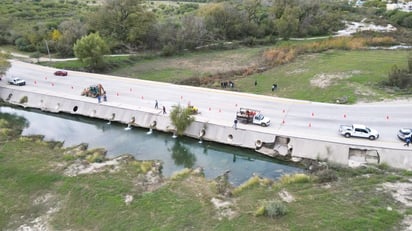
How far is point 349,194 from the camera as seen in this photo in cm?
2744

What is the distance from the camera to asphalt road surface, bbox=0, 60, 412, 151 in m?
37.5

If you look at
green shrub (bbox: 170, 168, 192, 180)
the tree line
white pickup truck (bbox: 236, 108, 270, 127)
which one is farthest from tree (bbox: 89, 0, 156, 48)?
green shrub (bbox: 170, 168, 192, 180)

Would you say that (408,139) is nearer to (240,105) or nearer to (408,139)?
(408,139)

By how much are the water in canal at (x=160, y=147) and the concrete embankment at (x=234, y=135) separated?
905 mm

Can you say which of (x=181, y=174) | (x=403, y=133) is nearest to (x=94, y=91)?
(x=181, y=174)

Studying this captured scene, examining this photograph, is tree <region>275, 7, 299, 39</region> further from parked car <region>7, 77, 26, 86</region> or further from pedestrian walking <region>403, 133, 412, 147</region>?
parked car <region>7, 77, 26, 86</region>

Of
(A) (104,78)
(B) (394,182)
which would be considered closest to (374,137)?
(B) (394,182)

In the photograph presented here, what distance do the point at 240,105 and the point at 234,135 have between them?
24.7ft

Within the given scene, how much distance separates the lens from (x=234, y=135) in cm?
3866

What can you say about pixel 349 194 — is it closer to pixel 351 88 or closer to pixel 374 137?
pixel 374 137

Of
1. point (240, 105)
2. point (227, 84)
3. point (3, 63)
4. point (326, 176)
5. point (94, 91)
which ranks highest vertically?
point (3, 63)

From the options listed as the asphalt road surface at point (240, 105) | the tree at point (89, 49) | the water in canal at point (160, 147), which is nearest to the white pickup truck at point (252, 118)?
the asphalt road surface at point (240, 105)

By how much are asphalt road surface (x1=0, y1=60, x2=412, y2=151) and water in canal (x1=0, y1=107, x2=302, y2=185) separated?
350 cm

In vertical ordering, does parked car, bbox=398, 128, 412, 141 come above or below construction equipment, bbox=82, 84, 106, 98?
below
